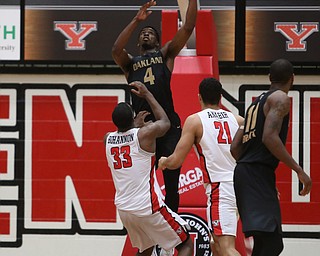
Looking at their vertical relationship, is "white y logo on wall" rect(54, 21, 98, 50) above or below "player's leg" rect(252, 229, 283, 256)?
above

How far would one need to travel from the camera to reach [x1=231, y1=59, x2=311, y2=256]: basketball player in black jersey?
5570mm

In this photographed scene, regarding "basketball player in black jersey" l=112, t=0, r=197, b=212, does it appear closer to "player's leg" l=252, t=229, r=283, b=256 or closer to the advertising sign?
"player's leg" l=252, t=229, r=283, b=256

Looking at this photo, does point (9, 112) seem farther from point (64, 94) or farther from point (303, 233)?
point (303, 233)

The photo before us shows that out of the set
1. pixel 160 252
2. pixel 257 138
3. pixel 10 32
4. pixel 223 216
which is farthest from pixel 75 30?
pixel 257 138

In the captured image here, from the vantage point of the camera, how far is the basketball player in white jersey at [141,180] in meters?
6.55

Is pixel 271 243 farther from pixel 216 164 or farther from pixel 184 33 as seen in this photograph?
pixel 184 33

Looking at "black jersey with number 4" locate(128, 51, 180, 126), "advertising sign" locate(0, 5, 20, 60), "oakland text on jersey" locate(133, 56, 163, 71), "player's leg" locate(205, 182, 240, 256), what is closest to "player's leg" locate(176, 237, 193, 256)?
"player's leg" locate(205, 182, 240, 256)

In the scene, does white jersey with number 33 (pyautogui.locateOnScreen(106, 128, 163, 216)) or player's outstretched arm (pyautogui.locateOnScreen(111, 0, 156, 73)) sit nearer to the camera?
white jersey with number 33 (pyautogui.locateOnScreen(106, 128, 163, 216))

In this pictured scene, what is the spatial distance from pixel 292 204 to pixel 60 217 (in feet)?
9.04

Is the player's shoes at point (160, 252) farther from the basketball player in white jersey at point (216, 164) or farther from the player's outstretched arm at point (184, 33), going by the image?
the player's outstretched arm at point (184, 33)

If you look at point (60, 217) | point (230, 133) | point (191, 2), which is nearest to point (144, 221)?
point (230, 133)

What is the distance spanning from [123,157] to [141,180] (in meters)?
0.23

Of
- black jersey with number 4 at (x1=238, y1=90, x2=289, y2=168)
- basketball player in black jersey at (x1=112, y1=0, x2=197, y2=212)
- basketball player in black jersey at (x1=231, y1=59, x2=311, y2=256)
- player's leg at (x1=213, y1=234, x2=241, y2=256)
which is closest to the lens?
basketball player in black jersey at (x1=231, y1=59, x2=311, y2=256)

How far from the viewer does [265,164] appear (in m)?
5.73
